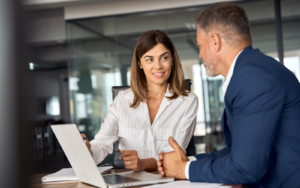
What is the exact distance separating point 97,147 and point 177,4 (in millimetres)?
3877

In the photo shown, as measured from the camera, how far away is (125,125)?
2021 millimetres

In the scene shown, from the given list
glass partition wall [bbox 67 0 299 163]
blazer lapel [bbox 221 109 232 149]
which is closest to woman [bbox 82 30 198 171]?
blazer lapel [bbox 221 109 232 149]

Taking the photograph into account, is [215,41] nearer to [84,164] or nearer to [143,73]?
[84,164]

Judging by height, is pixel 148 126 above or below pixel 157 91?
below

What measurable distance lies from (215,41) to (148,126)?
987 millimetres

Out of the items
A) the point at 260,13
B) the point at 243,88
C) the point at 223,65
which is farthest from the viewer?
the point at 260,13

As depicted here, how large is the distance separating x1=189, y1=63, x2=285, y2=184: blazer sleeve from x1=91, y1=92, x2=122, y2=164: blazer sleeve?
38.0 inches

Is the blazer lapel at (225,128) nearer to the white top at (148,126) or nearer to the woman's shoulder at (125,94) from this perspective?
the white top at (148,126)

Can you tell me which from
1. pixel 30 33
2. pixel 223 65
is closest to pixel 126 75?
pixel 223 65

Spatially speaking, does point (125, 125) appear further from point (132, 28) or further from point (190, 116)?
point (132, 28)

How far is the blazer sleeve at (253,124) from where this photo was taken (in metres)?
0.92

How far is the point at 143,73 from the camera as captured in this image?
2.31 m

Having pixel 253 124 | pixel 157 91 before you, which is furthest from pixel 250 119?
pixel 157 91

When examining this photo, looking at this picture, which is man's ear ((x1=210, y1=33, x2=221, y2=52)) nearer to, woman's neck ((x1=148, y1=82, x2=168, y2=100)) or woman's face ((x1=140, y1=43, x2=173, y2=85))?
woman's face ((x1=140, y1=43, x2=173, y2=85))
